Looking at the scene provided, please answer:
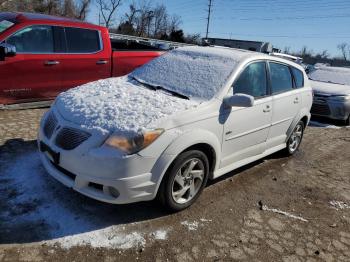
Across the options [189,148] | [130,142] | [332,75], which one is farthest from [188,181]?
[332,75]

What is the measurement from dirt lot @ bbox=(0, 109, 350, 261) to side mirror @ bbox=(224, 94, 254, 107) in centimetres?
116

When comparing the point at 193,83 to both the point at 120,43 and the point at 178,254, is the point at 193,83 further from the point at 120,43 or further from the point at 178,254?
the point at 120,43

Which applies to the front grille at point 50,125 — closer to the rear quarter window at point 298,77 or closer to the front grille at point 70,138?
the front grille at point 70,138

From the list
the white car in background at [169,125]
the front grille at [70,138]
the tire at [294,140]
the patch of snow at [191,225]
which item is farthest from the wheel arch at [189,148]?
the tire at [294,140]

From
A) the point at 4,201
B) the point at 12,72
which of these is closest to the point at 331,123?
the point at 12,72

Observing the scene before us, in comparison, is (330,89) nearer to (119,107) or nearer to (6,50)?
(119,107)

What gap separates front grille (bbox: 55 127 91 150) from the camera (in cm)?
352

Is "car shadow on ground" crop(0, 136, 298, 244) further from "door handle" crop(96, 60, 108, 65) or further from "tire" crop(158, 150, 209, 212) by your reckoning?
"door handle" crop(96, 60, 108, 65)

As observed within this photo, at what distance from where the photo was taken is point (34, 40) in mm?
6480

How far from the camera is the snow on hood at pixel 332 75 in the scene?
10.6 m

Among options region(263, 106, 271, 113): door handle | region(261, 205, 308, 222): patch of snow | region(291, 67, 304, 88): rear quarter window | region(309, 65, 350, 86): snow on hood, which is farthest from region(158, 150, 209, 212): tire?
region(309, 65, 350, 86): snow on hood

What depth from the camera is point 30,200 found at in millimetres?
3879

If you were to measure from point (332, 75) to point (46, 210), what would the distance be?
9.59 metres

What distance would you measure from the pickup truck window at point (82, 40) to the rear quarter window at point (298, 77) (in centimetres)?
371
